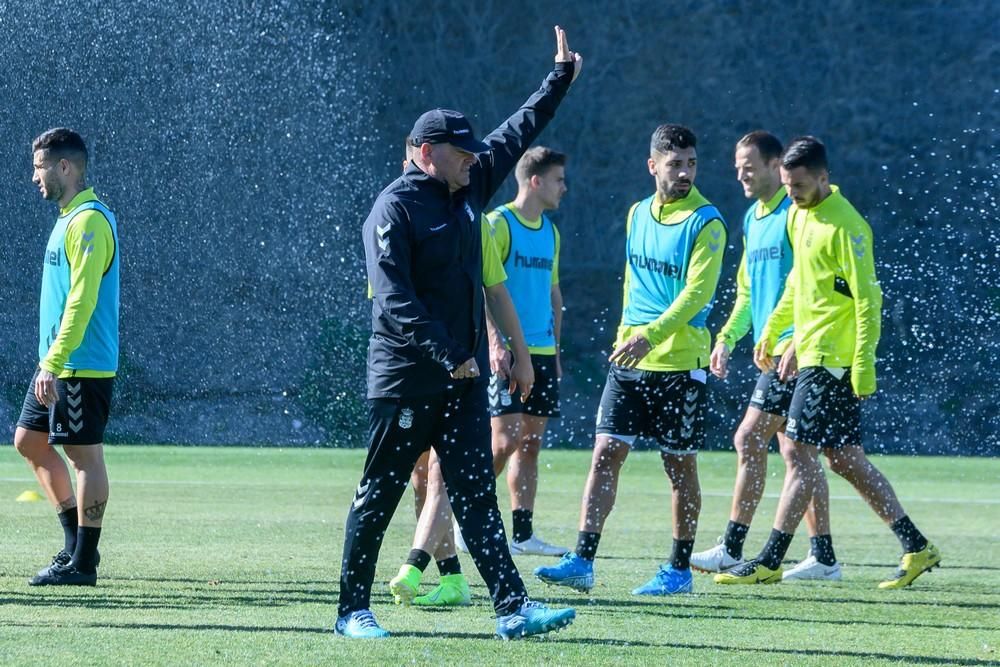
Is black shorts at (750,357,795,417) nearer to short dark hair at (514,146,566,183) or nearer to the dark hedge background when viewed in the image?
short dark hair at (514,146,566,183)

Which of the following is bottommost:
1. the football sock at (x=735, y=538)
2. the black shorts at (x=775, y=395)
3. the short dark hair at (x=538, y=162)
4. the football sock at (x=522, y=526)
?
the football sock at (x=522, y=526)

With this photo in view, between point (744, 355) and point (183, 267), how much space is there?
288 inches

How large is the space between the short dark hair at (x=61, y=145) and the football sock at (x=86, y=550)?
152cm

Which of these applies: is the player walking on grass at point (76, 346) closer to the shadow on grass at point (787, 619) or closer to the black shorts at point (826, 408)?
the shadow on grass at point (787, 619)

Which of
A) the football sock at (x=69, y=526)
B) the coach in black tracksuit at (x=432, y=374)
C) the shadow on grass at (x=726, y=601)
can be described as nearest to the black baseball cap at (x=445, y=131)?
the coach in black tracksuit at (x=432, y=374)

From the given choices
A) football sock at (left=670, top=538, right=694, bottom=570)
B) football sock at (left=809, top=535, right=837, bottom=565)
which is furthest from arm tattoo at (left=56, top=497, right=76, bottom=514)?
football sock at (left=809, top=535, right=837, bottom=565)

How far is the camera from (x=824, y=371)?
749cm

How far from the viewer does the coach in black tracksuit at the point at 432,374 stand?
5.49 metres

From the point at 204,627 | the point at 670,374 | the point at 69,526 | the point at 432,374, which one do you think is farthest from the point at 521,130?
the point at 69,526

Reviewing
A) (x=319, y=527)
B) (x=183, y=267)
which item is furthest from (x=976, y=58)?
(x=319, y=527)

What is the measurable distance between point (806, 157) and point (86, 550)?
3440 millimetres

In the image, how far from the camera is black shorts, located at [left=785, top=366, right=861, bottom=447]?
7.50 m

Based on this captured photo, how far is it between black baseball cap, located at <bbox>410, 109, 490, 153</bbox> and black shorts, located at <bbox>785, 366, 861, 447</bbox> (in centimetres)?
252

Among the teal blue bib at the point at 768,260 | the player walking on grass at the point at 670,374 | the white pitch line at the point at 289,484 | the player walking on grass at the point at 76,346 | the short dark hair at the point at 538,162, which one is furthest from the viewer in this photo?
the white pitch line at the point at 289,484
